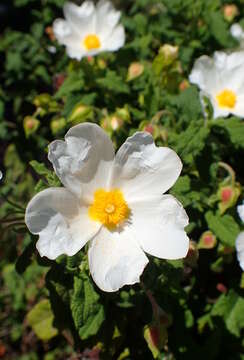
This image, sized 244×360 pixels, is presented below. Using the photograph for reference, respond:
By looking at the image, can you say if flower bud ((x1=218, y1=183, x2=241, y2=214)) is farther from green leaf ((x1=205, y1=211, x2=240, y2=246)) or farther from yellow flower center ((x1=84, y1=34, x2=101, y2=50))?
yellow flower center ((x1=84, y1=34, x2=101, y2=50))

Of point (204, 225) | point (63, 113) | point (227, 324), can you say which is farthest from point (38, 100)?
point (227, 324)

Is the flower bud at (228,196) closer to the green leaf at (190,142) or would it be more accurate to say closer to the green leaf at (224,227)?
the green leaf at (224,227)

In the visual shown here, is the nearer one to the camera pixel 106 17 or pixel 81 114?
pixel 81 114

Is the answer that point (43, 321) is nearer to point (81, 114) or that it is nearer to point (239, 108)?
point (81, 114)

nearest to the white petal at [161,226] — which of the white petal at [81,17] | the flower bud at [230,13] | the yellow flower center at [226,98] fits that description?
the yellow flower center at [226,98]

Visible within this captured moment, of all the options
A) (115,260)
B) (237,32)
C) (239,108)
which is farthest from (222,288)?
(237,32)

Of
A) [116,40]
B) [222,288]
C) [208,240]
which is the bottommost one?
[222,288]
